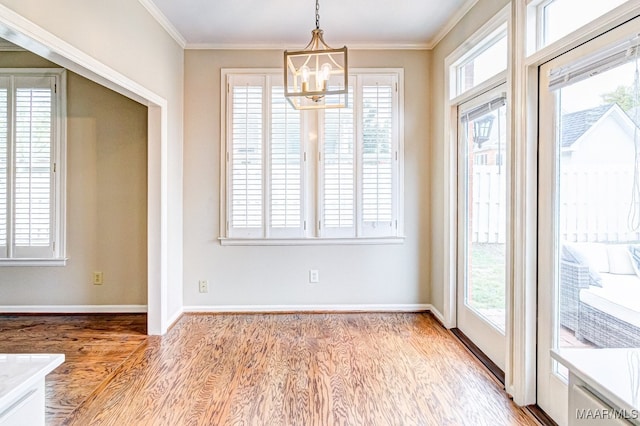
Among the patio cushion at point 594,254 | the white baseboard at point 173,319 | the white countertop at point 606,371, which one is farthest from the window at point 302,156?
the white countertop at point 606,371

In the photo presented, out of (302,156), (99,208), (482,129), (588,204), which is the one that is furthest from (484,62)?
(99,208)

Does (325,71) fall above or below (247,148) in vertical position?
above

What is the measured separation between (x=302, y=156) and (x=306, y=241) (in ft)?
3.02

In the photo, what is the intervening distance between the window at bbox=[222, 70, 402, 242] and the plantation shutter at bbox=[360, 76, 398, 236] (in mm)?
11

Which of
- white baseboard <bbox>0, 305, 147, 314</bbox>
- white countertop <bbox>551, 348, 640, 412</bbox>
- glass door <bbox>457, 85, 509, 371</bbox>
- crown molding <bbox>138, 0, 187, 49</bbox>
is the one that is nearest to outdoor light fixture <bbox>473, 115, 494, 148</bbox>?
glass door <bbox>457, 85, 509, 371</bbox>

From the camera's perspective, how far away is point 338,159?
384 centimetres

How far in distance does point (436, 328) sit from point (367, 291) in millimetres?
810

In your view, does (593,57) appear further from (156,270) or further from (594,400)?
(156,270)

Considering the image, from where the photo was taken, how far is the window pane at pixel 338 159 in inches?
151

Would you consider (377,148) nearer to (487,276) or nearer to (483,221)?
(483,221)

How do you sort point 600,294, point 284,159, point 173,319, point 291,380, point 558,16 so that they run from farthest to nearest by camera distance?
point 284,159 → point 173,319 → point 291,380 → point 558,16 → point 600,294

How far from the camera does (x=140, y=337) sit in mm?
3256

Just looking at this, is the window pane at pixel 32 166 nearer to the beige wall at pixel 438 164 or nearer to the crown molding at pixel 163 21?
the crown molding at pixel 163 21

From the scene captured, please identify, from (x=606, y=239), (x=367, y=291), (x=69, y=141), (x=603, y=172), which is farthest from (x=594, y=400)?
(x=69, y=141)
